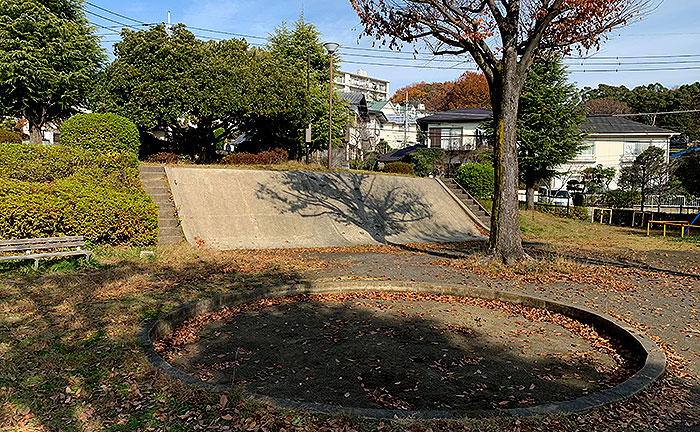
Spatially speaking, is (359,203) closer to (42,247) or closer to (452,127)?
(42,247)

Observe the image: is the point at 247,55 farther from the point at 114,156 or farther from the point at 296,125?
the point at 114,156

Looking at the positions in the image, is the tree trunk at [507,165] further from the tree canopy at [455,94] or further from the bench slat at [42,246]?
the tree canopy at [455,94]

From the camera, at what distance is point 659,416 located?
3.20m

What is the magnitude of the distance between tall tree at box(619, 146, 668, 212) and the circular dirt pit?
67.7 feet

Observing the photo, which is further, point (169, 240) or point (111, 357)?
point (169, 240)

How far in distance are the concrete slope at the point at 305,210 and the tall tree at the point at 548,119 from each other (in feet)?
19.2

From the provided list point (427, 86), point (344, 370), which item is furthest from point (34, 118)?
point (427, 86)

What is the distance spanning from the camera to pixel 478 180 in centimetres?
1886

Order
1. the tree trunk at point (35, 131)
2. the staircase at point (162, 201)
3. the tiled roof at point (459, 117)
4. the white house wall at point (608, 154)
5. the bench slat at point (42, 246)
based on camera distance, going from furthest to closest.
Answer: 1. the tiled roof at point (459, 117)
2. the white house wall at point (608, 154)
3. the tree trunk at point (35, 131)
4. the staircase at point (162, 201)
5. the bench slat at point (42, 246)

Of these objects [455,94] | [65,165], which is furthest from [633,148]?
[65,165]

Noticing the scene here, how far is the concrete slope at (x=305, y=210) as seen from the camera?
11.8 metres

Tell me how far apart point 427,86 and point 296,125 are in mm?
55653

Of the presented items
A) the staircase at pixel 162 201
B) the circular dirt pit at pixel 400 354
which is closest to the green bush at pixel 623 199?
the circular dirt pit at pixel 400 354

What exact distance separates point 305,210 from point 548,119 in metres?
12.8
